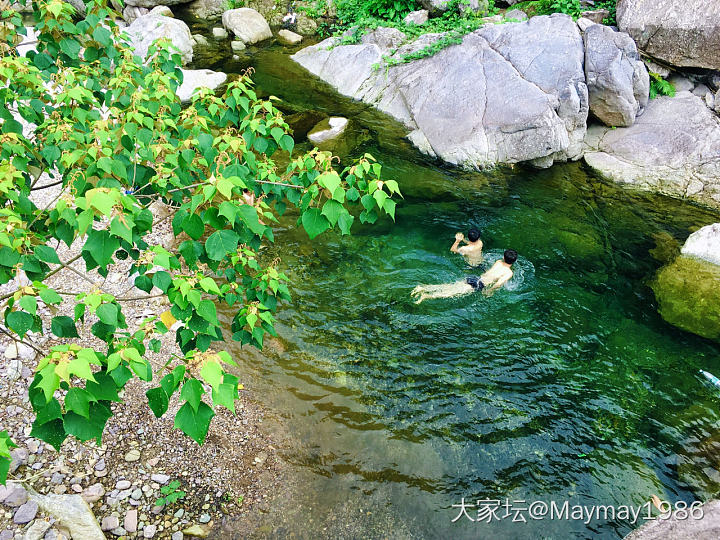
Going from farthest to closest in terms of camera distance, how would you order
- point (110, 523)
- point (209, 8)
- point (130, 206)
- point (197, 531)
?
point (209, 8) < point (197, 531) < point (110, 523) < point (130, 206)

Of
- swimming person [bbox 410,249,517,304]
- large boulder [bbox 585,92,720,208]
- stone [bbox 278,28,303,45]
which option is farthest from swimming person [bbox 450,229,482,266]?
stone [bbox 278,28,303,45]

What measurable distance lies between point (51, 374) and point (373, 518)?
4343 millimetres

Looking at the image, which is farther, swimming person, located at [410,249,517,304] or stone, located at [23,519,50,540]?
swimming person, located at [410,249,517,304]

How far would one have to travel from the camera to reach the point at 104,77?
638cm

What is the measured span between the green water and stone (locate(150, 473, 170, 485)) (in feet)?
4.40

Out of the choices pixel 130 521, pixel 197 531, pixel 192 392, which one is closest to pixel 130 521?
pixel 130 521

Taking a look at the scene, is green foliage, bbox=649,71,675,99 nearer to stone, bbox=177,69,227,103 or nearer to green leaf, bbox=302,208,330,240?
stone, bbox=177,69,227,103

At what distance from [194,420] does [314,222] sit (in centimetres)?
181

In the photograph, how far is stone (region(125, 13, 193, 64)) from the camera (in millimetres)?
18016

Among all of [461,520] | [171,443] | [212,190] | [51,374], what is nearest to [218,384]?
[51,374]

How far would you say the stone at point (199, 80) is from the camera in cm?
1573

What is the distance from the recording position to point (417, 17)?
18375mm

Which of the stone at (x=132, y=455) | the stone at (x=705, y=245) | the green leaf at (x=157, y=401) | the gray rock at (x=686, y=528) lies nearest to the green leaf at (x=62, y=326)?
the green leaf at (x=157, y=401)

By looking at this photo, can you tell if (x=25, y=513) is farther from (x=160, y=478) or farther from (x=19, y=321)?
(x=19, y=321)
